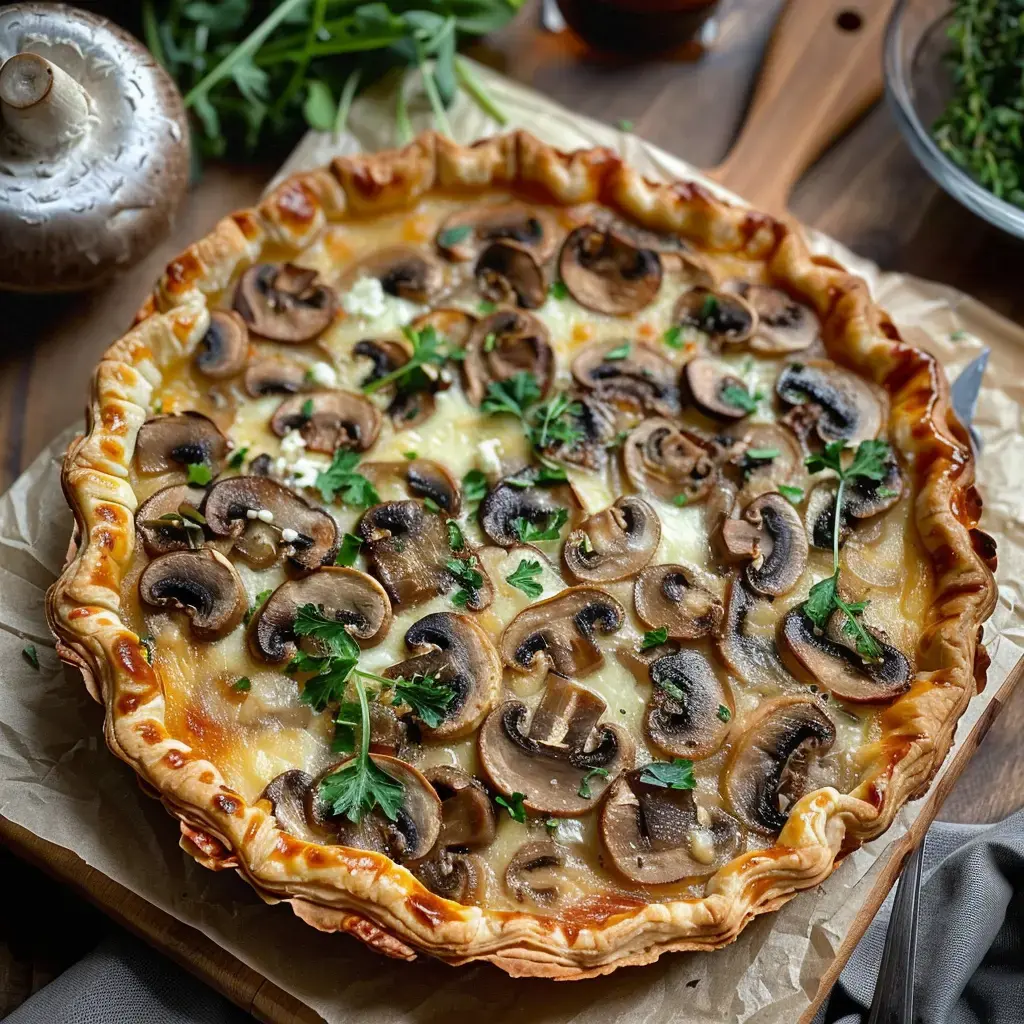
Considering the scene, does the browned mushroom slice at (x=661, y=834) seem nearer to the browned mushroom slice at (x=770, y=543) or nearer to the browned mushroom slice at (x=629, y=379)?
the browned mushroom slice at (x=770, y=543)

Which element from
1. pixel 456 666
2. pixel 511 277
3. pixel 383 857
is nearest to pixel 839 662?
pixel 456 666

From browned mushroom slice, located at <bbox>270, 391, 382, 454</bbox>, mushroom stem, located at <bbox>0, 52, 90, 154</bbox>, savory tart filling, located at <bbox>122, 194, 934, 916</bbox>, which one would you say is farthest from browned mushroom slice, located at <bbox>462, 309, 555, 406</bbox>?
mushroom stem, located at <bbox>0, 52, 90, 154</bbox>

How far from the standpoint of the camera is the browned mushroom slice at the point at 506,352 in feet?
13.6

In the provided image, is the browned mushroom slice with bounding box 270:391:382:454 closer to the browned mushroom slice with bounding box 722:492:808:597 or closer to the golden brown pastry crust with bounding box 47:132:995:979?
the golden brown pastry crust with bounding box 47:132:995:979

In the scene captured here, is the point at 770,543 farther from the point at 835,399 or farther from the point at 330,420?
the point at 330,420

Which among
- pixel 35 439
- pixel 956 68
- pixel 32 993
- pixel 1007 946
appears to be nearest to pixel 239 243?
pixel 35 439

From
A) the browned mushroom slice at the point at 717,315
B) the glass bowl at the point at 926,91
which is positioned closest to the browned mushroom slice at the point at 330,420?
the browned mushroom slice at the point at 717,315

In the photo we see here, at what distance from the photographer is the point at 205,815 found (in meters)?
3.26

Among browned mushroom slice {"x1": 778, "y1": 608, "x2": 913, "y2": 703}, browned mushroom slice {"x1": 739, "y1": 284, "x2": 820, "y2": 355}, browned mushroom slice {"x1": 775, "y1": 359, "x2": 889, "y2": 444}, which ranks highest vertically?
Result: browned mushroom slice {"x1": 739, "y1": 284, "x2": 820, "y2": 355}

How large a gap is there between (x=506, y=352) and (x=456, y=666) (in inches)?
46.0

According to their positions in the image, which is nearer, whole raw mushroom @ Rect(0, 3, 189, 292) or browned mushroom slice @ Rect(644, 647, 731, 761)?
browned mushroom slice @ Rect(644, 647, 731, 761)

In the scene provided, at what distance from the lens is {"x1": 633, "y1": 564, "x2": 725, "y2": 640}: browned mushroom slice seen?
370 cm

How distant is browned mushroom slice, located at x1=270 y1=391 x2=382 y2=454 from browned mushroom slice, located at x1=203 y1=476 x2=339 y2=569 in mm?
243

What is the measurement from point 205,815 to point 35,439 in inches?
75.1
